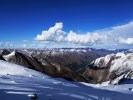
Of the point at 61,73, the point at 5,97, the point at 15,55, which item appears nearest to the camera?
the point at 5,97

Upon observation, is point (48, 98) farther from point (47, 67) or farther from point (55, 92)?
point (47, 67)

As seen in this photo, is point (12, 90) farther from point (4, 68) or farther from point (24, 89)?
point (4, 68)

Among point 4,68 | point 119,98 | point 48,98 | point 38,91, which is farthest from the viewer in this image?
point 4,68

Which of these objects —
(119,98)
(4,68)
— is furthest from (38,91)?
(4,68)

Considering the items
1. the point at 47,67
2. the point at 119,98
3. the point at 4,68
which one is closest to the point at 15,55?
the point at 47,67

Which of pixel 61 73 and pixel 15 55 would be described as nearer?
pixel 15 55

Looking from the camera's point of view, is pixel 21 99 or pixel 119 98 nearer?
pixel 21 99

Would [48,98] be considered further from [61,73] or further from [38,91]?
[61,73]

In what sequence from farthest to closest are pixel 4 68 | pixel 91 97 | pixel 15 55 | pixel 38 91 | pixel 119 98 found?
1. pixel 15 55
2. pixel 4 68
3. pixel 119 98
4. pixel 91 97
5. pixel 38 91

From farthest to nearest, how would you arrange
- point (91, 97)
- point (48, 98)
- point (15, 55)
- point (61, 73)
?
point (61, 73) < point (15, 55) < point (91, 97) < point (48, 98)
